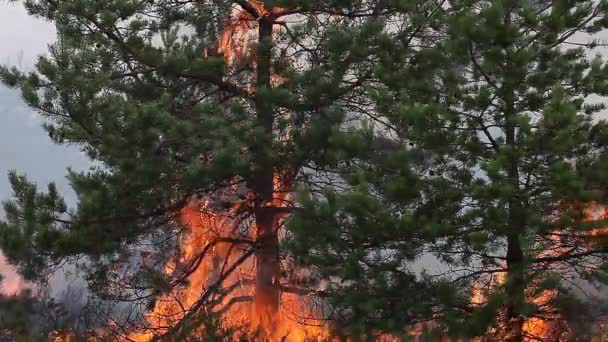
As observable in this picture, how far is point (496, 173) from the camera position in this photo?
6.43 meters

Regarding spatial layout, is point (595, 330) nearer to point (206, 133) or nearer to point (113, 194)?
point (206, 133)

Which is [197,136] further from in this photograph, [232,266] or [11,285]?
[11,285]

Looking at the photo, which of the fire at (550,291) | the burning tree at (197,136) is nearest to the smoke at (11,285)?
the burning tree at (197,136)

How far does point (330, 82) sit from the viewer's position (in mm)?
8586

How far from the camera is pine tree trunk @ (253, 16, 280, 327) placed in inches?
349

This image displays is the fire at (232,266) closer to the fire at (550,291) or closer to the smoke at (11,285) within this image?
the fire at (550,291)

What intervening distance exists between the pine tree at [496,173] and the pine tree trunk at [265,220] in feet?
5.42

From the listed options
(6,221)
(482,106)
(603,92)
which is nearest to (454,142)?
(482,106)

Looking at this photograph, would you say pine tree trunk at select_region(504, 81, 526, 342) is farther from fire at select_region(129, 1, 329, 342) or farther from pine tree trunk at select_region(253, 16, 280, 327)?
pine tree trunk at select_region(253, 16, 280, 327)

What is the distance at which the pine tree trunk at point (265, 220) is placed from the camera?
886cm

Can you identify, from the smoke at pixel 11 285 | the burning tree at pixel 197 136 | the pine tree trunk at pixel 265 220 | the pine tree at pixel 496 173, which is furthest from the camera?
the smoke at pixel 11 285

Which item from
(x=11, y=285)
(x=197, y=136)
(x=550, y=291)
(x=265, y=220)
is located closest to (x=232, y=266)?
(x=265, y=220)

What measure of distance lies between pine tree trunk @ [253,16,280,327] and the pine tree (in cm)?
165

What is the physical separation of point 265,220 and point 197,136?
2.10 metres
